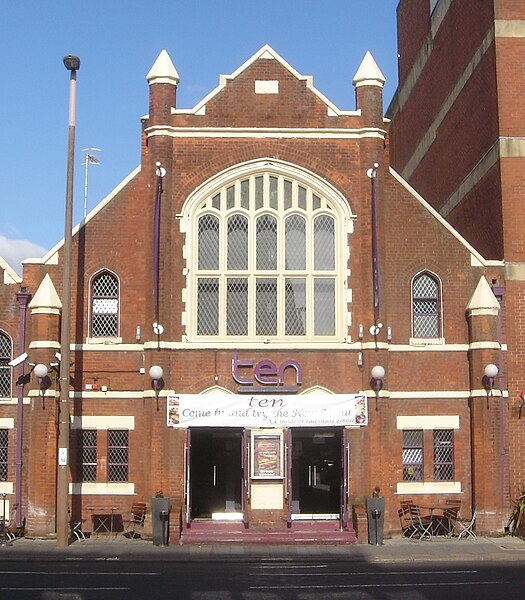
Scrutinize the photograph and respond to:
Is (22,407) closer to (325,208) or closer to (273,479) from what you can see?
(273,479)

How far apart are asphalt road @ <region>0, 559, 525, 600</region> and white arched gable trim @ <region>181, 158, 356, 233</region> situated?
365 inches

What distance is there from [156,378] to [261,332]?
302cm

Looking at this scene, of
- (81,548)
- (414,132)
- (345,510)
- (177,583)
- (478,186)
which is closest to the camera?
(177,583)

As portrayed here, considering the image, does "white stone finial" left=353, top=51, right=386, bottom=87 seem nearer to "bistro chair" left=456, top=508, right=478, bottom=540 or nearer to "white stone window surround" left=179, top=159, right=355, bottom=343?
"white stone window surround" left=179, top=159, right=355, bottom=343

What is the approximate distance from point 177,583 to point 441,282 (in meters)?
11.7

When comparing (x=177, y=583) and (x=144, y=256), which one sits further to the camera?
(x=144, y=256)

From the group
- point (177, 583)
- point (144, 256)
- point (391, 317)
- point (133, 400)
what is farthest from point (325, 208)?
point (177, 583)

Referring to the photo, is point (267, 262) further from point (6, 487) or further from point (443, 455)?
point (6, 487)

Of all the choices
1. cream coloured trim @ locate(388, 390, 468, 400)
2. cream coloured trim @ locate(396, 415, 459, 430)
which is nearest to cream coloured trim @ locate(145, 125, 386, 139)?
cream coloured trim @ locate(388, 390, 468, 400)

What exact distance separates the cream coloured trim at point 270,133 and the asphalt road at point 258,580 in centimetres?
1104

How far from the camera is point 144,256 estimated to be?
25.5 m

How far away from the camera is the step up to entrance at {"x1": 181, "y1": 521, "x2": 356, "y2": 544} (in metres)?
23.3

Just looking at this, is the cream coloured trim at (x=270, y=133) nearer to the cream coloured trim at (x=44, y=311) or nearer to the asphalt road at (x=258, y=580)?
the cream coloured trim at (x=44, y=311)

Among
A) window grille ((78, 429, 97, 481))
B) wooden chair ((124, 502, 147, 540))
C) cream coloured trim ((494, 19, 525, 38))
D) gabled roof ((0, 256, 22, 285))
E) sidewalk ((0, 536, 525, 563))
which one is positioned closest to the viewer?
sidewalk ((0, 536, 525, 563))
